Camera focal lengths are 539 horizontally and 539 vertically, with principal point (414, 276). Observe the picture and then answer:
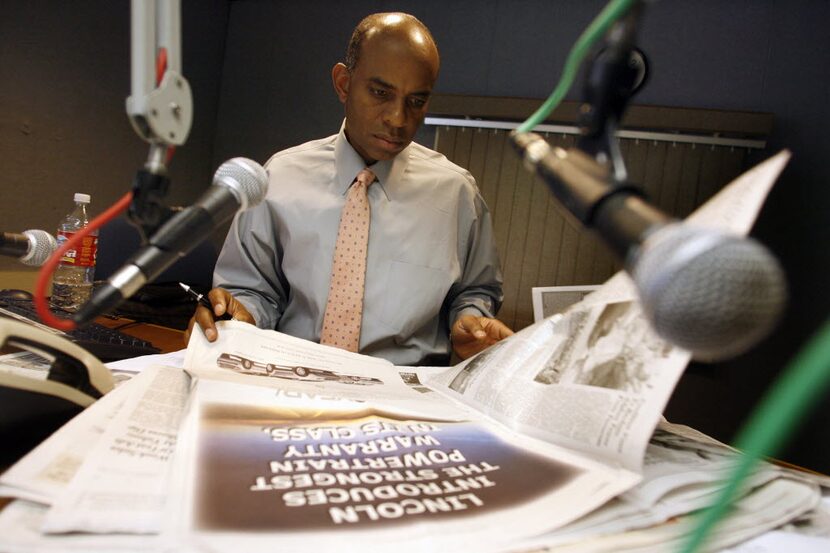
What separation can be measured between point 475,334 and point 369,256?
39 centimetres

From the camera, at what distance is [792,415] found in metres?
0.18

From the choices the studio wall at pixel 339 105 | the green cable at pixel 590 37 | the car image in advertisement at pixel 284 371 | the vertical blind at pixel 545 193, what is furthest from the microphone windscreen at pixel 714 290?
the vertical blind at pixel 545 193

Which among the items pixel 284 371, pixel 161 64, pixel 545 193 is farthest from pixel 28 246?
pixel 545 193

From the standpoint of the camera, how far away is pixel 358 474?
0.39m

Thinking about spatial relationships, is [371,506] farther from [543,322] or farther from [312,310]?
[312,310]

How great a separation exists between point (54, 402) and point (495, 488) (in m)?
0.36

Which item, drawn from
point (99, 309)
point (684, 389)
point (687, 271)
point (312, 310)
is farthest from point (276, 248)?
point (684, 389)

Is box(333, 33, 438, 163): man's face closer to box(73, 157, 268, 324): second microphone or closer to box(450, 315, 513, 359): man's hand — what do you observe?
box(450, 315, 513, 359): man's hand

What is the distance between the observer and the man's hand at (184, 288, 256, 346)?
734 mm

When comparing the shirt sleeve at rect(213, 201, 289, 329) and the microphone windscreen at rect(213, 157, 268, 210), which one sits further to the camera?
the shirt sleeve at rect(213, 201, 289, 329)

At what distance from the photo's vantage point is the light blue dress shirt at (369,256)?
1.18 meters

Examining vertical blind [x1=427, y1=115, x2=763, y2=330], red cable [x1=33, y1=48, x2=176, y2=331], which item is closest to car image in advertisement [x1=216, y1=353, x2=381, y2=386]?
red cable [x1=33, y1=48, x2=176, y2=331]

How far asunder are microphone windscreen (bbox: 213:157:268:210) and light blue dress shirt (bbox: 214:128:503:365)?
2.34ft

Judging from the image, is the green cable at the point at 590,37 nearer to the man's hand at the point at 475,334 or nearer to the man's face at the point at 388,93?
the man's hand at the point at 475,334
